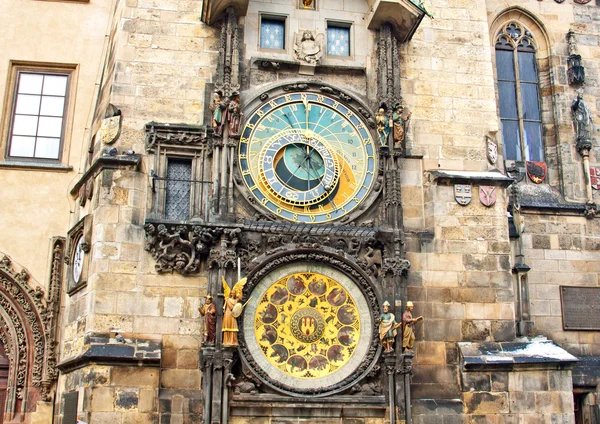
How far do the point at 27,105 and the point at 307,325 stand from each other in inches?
260

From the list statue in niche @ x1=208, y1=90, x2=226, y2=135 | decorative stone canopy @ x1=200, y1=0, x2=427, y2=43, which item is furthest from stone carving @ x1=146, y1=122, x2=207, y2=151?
decorative stone canopy @ x1=200, y1=0, x2=427, y2=43

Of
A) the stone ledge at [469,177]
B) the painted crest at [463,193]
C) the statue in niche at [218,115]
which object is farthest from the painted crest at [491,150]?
the statue in niche at [218,115]

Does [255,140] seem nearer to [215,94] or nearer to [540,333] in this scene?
[215,94]

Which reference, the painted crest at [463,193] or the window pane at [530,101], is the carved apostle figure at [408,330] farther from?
the window pane at [530,101]

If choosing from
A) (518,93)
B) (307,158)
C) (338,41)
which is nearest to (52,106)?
(307,158)

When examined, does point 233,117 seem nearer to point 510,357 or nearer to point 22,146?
point 22,146

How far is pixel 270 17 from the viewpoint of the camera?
47.8 ft

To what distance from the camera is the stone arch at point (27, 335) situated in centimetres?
1404

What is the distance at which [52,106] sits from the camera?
51.4 ft

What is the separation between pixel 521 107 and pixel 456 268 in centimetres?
476

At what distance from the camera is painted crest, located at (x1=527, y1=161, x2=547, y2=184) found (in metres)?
16.6

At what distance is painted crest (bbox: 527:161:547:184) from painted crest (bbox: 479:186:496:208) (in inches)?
109

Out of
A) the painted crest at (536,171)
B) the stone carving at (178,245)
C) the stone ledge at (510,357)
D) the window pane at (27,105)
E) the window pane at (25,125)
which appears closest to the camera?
the stone carving at (178,245)

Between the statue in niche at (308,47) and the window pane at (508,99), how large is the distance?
4416 millimetres
